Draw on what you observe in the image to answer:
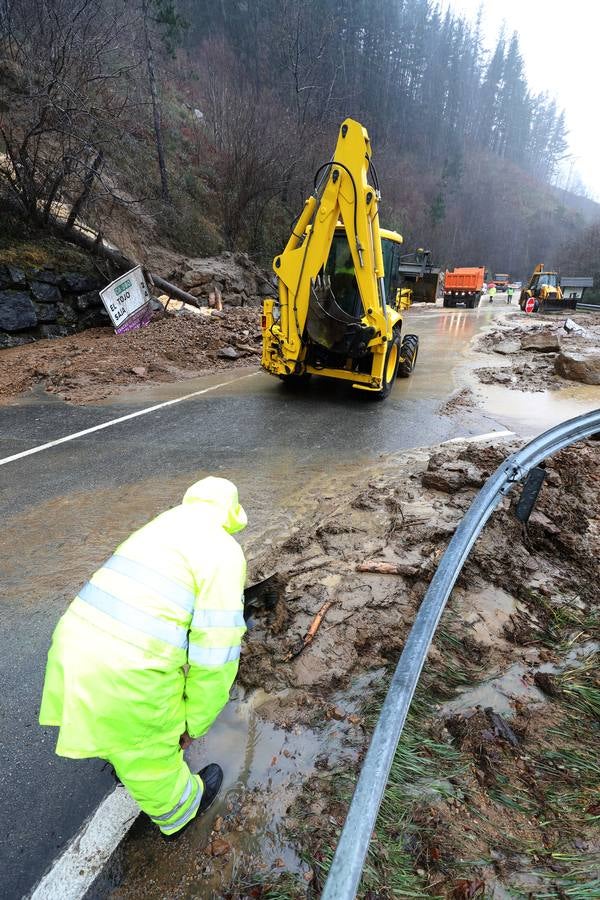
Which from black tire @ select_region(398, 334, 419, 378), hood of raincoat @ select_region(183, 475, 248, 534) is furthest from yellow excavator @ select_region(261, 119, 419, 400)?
hood of raincoat @ select_region(183, 475, 248, 534)

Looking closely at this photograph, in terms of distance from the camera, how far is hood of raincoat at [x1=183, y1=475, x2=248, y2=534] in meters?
1.69

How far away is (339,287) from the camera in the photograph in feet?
24.3

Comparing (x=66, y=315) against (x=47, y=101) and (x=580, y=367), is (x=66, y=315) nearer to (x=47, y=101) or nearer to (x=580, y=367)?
(x=47, y=101)

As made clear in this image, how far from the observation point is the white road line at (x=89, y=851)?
61.9 inches

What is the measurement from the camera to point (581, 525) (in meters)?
3.54

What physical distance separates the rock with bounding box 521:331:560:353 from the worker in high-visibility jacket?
11.6m

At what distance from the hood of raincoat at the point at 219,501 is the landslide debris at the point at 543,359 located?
815 cm

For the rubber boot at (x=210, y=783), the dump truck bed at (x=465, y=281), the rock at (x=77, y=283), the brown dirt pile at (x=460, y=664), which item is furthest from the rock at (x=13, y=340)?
the dump truck bed at (x=465, y=281)

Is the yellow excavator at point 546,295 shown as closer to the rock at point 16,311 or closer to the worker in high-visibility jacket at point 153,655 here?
the rock at point 16,311

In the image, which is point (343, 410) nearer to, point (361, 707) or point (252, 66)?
point (361, 707)

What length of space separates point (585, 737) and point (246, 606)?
176cm

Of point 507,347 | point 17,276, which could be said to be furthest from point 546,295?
point 17,276

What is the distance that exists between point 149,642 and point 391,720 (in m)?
0.75

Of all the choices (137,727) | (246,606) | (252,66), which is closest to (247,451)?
(246,606)
